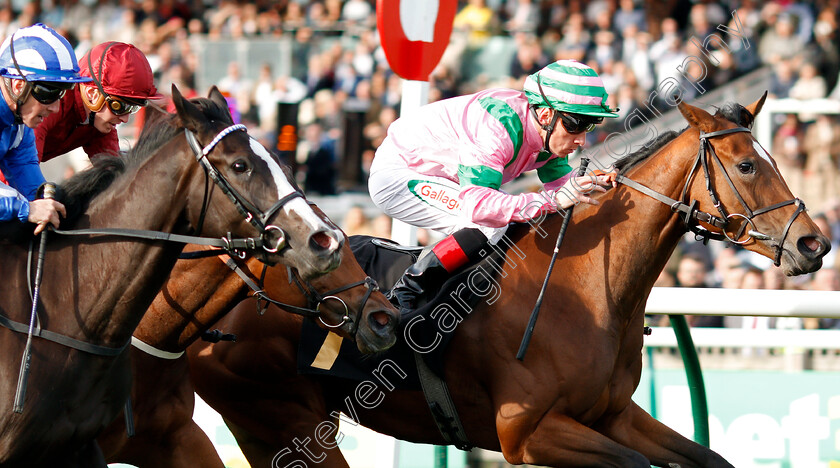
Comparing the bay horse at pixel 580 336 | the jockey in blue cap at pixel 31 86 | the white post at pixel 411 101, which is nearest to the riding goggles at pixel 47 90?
the jockey in blue cap at pixel 31 86

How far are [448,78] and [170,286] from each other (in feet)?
21.8

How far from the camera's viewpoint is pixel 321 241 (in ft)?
9.35

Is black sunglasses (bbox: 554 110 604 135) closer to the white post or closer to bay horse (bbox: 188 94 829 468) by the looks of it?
bay horse (bbox: 188 94 829 468)

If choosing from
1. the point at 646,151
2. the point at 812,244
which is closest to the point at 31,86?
the point at 646,151

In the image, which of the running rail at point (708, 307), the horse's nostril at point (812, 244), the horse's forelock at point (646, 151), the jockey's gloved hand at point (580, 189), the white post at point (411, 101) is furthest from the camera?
the white post at point (411, 101)

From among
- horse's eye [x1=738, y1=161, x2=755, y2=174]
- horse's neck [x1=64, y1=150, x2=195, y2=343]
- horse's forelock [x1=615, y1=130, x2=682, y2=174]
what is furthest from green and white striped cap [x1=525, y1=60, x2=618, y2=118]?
horse's neck [x1=64, y1=150, x2=195, y2=343]

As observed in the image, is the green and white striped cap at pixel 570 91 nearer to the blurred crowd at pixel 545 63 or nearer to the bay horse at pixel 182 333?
the bay horse at pixel 182 333

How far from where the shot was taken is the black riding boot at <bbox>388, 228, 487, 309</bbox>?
3805 millimetres

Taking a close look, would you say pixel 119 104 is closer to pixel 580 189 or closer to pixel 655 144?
pixel 580 189

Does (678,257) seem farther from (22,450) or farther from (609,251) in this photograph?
(22,450)

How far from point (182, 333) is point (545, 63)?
A: 7102 mm

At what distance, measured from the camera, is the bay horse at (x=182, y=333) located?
3283 mm

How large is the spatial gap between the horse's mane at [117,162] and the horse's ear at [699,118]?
5.45 ft

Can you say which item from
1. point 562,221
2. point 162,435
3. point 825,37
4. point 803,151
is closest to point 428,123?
point 562,221
